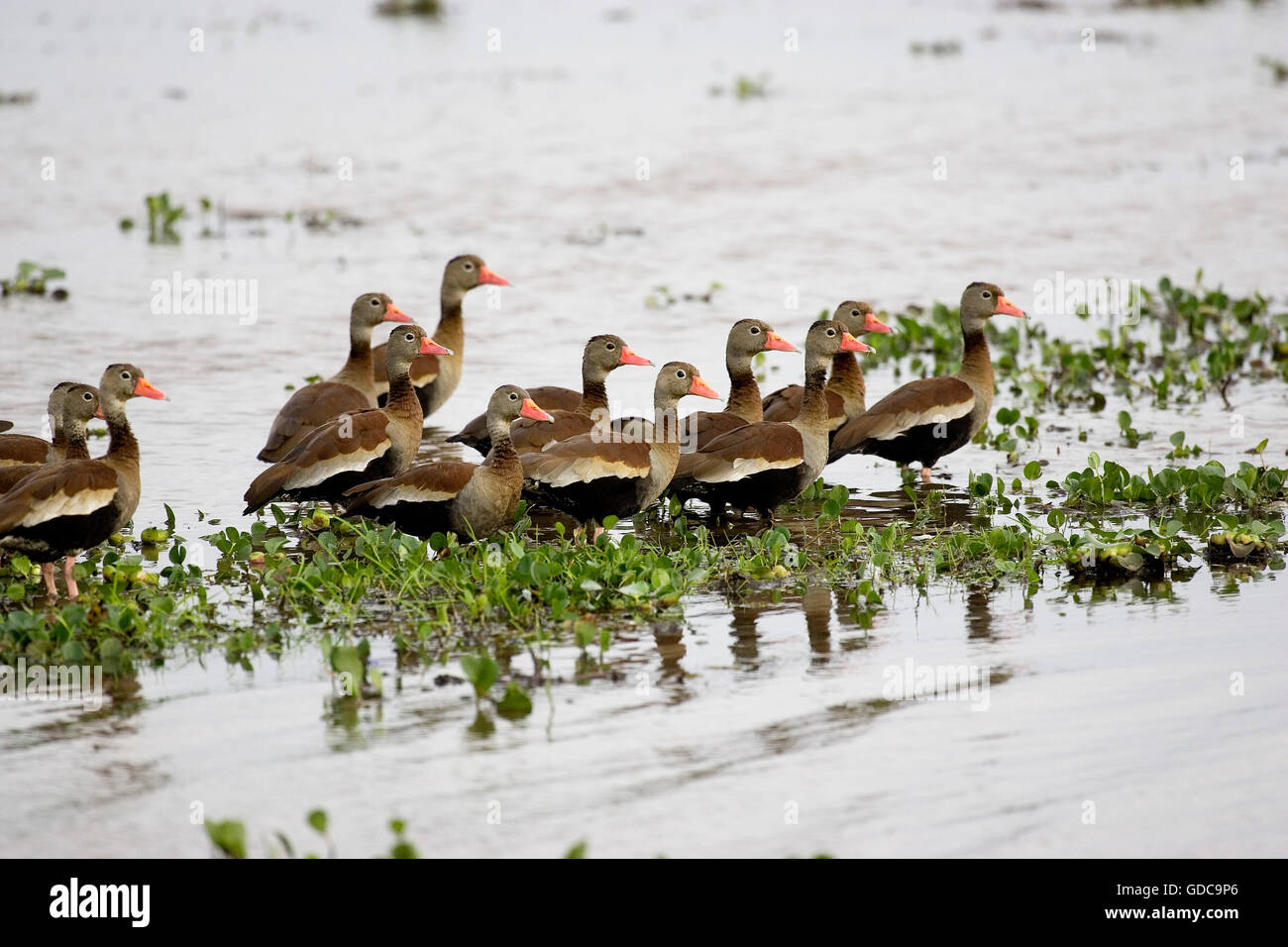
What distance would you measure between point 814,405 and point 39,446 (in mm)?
4306

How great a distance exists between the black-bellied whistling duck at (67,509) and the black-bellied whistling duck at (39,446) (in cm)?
47

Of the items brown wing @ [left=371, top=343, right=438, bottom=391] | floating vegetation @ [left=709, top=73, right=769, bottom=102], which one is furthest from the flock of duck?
floating vegetation @ [left=709, top=73, right=769, bottom=102]

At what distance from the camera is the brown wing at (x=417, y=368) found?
11594mm

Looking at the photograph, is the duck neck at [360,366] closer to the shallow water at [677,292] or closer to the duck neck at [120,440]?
the shallow water at [677,292]

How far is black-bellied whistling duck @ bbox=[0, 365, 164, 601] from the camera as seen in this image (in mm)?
7828

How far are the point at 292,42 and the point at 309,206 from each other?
16.1 metres

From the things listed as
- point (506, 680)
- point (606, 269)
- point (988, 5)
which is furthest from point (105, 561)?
point (988, 5)

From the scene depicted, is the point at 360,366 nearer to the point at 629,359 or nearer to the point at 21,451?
the point at 629,359

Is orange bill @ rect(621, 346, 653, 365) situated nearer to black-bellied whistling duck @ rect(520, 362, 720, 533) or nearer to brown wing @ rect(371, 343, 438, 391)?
black-bellied whistling duck @ rect(520, 362, 720, 533)

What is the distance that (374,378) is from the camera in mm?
11539

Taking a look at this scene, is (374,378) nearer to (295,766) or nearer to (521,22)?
(295,766)

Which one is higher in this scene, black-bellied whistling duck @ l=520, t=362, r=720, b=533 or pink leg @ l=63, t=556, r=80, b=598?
black-bellied whistling duck @ l=520, t=362, r=720, b=533

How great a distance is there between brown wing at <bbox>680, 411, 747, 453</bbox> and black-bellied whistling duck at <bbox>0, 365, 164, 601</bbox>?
3.06 m

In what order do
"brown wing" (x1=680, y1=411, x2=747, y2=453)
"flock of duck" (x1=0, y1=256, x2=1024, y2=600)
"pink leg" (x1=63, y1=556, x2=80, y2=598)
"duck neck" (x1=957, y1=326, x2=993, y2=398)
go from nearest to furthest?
"pink leg" (x1=63, y1=556, x2=80, y2=598) → "flock of duck" (x1=0, y1=256, x2=1024, y2=600) → "brown wing" (x1=680, y1=411, x2=747, y2=453) → "duck neck" (x1=957, y1=326, x2=993, y2=398)
